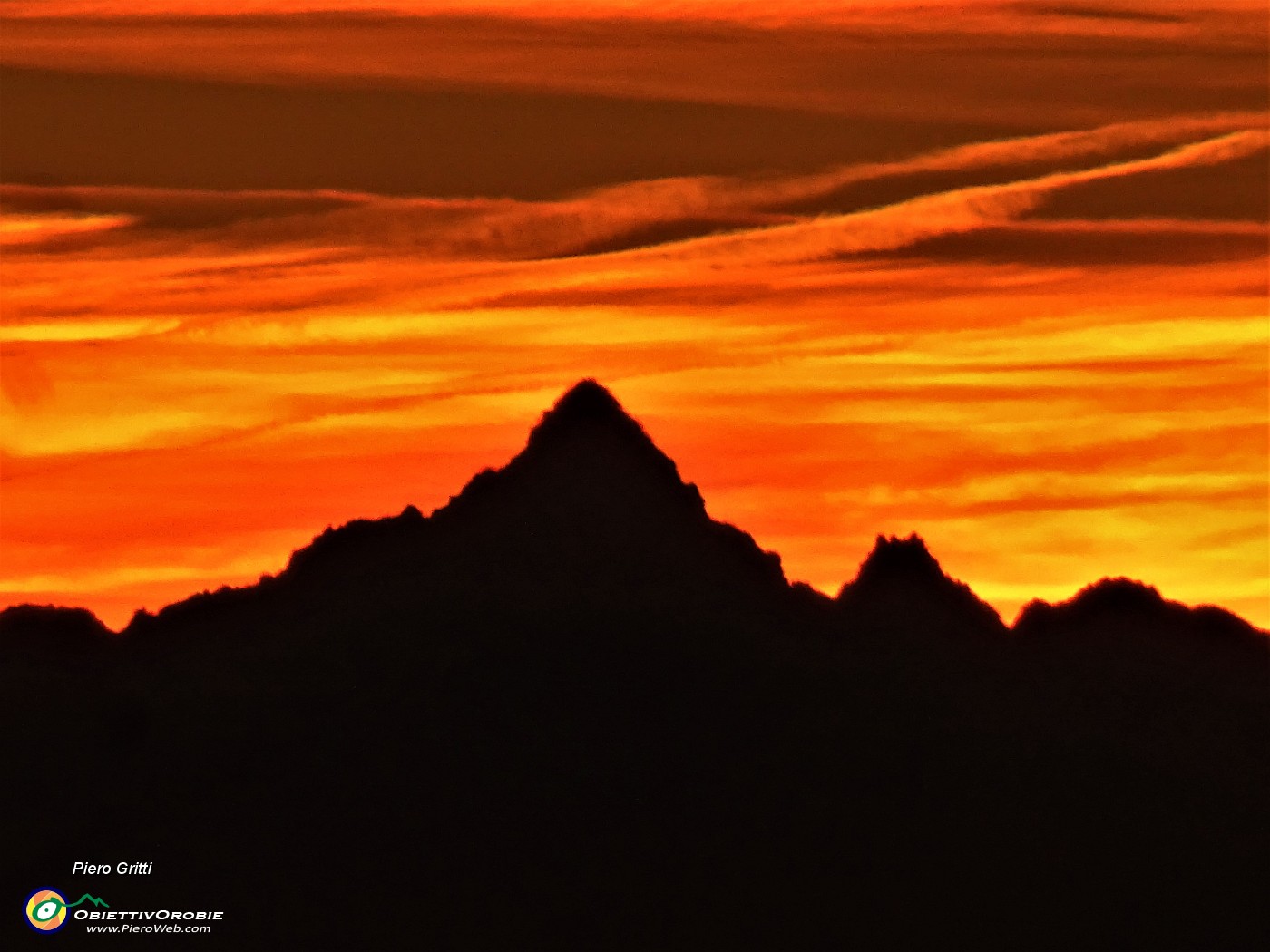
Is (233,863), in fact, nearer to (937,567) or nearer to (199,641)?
(199,641)

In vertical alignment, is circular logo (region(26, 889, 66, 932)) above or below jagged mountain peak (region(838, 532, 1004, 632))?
below

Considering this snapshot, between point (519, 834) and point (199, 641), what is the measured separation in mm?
11698

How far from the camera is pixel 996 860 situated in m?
94.0

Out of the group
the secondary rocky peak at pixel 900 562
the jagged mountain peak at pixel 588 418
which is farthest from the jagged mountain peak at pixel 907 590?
the jagged mountain peak at pixel 588 418

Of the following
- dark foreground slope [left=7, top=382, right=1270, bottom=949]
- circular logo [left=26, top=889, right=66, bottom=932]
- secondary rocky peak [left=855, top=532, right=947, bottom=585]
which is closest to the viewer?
circular logo [left=26, top=889, right=66, bottom=932]

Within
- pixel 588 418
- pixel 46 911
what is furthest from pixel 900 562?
pixel 46 911

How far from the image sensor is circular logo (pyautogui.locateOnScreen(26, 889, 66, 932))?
88375 millimetres

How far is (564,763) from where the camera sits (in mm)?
91688

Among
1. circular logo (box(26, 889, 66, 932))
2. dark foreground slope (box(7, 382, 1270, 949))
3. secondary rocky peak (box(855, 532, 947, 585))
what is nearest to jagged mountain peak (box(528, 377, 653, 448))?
dark foreground slope (box(7, 382, 1270, 949))

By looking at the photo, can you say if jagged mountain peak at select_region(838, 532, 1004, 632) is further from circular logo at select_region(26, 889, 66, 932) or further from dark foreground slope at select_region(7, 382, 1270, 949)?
circular logo at select_region(26, 889, 66, 932)

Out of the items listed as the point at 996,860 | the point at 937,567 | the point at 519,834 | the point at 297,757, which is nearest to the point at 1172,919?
the point at 996,860

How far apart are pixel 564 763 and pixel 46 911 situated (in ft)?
50.7

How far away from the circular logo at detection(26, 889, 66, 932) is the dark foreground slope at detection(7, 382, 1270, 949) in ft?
2.69

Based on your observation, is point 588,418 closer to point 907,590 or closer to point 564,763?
point 564,763
